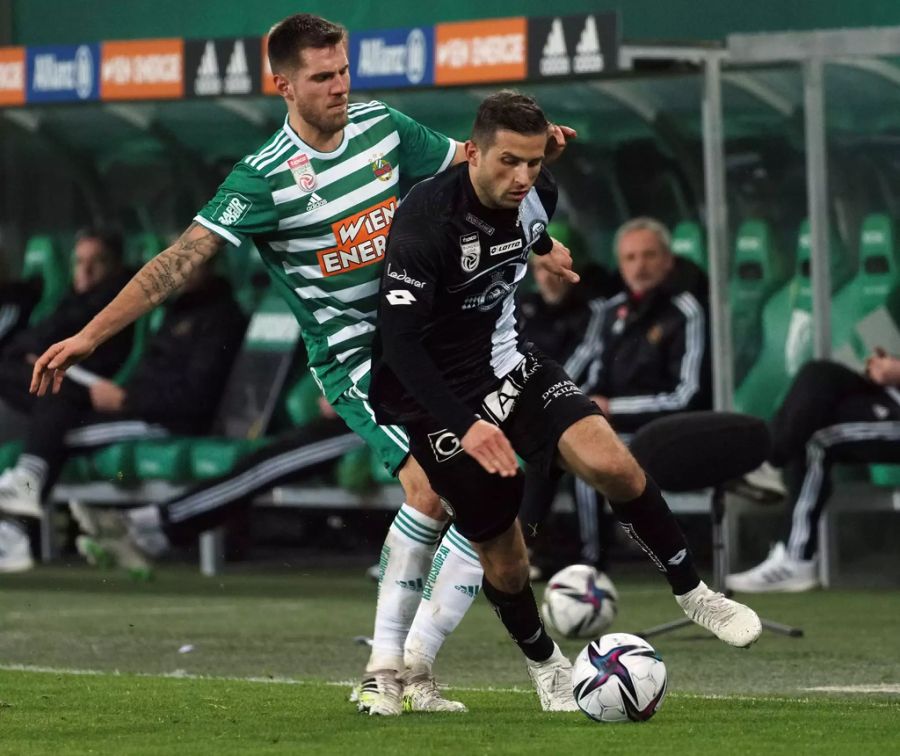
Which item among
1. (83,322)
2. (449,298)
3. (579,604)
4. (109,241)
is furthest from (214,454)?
(449,298)

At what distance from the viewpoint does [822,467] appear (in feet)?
35.4

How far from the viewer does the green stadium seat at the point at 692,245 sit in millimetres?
12383

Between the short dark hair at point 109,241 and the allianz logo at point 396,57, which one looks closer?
the allianz logo at point 396,57

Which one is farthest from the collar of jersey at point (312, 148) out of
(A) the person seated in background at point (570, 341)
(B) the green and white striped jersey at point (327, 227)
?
(A) the person seated in background at point (570, 341)

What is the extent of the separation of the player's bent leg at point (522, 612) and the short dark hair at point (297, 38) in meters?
1.48

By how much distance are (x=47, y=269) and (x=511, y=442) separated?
28.2 ft

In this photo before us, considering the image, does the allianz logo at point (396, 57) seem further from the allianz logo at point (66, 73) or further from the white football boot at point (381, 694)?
the white football boot at point (381, 694)

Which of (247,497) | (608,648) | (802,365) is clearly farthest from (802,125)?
(608,648)

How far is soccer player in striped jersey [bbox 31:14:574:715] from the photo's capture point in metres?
6.40

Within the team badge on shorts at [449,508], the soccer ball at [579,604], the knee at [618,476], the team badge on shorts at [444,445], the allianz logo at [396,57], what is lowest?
the soccer ball at [579,604]

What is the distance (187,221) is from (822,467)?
16.7ft

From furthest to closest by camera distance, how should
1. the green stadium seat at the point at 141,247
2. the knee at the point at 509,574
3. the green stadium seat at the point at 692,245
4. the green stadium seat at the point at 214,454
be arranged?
the green stadium seat at the point at 141,247
the green stadium seat at the point at 214,454
the green stadium seat at the point at 692,245
the knee at the point at 509,574

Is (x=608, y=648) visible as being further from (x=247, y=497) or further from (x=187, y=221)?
(x=187, y=221)

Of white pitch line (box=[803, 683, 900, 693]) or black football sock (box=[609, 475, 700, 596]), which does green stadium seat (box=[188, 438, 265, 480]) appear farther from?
black football sock (box=[609, 475, 700, 596])
